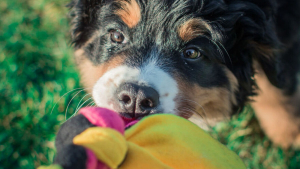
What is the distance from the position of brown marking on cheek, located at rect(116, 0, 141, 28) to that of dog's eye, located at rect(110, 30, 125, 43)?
139 millimetres

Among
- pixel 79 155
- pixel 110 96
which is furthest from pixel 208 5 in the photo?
pixel 79 155

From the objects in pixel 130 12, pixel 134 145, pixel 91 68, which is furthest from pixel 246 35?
pixel 134 145

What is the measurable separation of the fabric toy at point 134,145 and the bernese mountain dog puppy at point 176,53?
53cm

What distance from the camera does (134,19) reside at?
2.24 metres

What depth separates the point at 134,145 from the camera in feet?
3.67

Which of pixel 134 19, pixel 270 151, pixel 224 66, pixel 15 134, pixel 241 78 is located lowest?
pixel 270 151

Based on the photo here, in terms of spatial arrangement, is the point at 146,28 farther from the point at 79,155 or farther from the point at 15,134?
the point at 15,134

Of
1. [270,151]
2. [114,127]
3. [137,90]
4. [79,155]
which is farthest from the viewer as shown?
[270,151]

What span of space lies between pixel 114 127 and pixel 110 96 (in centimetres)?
92

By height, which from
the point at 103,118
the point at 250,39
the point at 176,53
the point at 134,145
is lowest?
the point at 250,39

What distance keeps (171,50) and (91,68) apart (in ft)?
2.86

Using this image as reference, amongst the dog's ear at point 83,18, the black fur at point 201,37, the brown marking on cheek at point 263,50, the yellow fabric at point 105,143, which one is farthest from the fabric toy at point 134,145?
the dog's ear at point 83,18

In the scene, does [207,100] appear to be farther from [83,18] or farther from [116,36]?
[83,18]

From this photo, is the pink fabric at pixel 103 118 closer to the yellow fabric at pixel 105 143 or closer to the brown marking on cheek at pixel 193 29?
the yellow fabric at pixel 105 143
